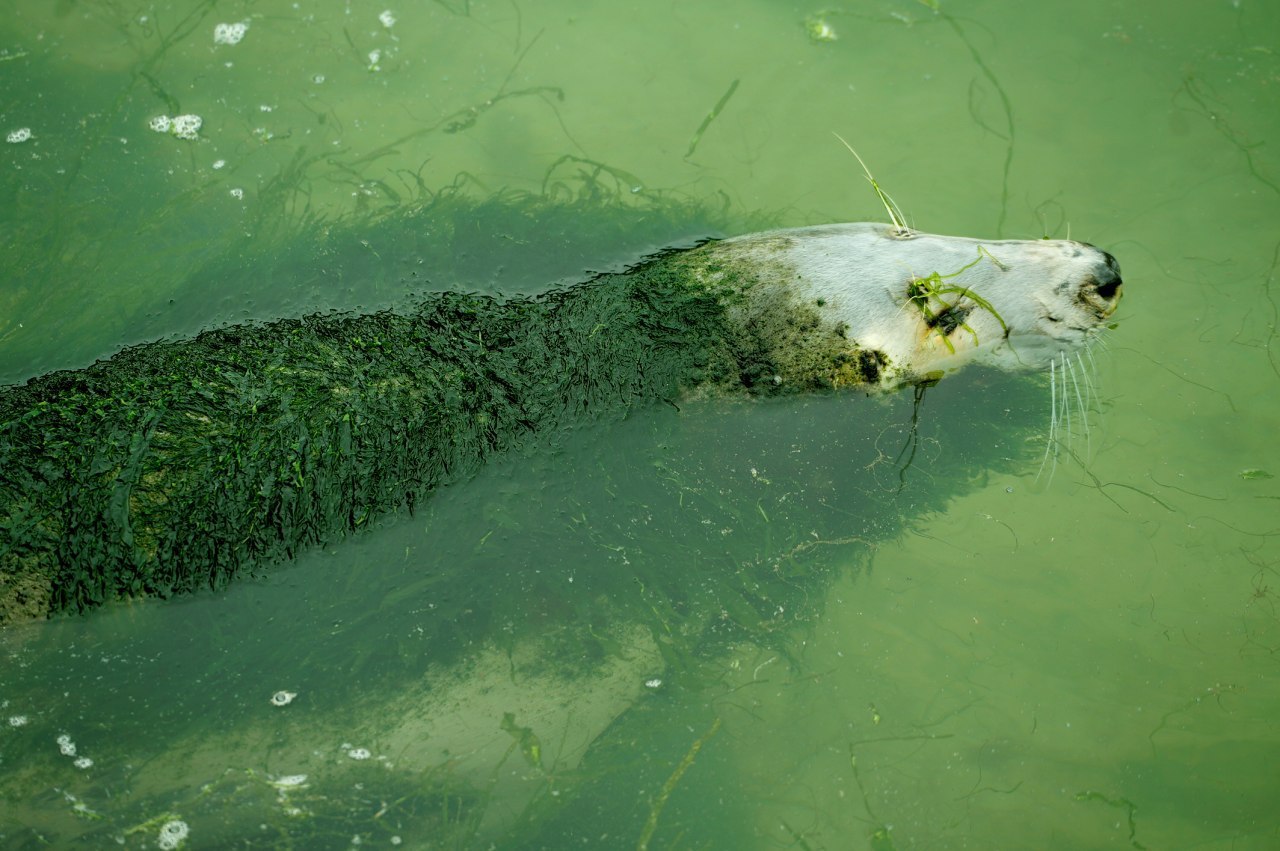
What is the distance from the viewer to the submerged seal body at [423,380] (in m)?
2.61

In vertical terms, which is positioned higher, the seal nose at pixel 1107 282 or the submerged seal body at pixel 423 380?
the submerged seal body at pixel 423 380

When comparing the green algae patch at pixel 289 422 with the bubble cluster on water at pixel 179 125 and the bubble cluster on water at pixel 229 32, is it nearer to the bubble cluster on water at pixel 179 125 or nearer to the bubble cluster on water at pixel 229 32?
the bubble cluster on water at pixel 179 125

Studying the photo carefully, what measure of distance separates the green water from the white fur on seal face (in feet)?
1.04

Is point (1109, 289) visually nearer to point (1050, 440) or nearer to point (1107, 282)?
point (1107, 282)

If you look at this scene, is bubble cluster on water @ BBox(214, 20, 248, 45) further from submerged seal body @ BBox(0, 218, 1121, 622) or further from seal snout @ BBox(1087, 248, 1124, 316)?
seal snout @ BBox(1087, 248, 1124, 316)

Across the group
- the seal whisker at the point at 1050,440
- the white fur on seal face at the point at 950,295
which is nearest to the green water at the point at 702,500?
the seal whisker at the point at 1050,440

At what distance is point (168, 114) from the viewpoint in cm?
423

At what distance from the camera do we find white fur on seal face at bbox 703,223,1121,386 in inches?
117

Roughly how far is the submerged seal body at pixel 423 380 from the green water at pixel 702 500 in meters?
0.16

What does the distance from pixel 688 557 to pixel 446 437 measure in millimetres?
1032

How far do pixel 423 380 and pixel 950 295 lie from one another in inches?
75.7

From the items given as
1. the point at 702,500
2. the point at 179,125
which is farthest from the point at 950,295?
the point at 179,125

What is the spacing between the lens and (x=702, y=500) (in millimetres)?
3162

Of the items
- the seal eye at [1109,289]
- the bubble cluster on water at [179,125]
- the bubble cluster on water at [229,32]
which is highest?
the bubble cluster on water at [229,32]
